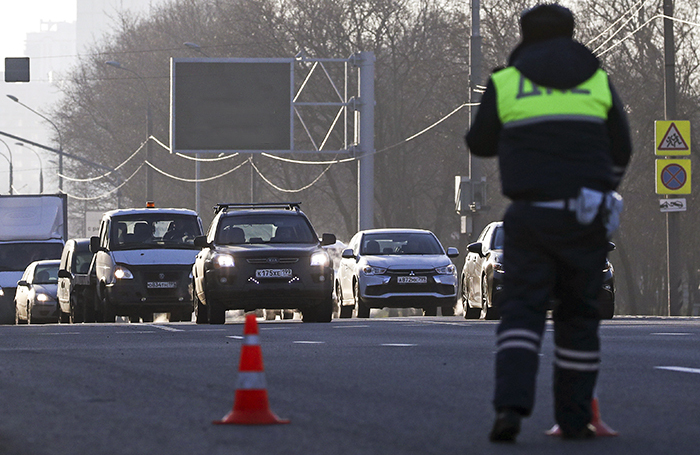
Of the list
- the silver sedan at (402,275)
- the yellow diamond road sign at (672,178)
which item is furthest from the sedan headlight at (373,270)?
the yellow diamond road sign at (672,178)

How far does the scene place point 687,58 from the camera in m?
42.8

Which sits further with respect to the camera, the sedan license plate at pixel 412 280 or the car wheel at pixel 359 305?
the car wheel at pixel 359 305

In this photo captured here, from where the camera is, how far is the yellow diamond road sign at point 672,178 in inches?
1169

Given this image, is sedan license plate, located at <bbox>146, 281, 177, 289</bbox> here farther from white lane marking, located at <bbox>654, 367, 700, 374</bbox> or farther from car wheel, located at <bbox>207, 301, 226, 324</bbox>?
white lane marking, located at <bbox>654, 367, 700, 374</bbox>

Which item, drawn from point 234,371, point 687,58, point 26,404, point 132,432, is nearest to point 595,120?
point 132,432

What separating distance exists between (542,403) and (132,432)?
2283mm

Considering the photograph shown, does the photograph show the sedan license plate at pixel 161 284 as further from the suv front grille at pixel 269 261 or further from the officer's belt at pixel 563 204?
the officer's belt at pixel 563 204

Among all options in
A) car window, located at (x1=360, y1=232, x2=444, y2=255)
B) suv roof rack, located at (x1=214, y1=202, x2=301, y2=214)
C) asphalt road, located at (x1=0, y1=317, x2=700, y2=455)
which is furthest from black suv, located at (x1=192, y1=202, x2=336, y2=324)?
asphalt road, located at (x1=0, y1=317, x2=700, y2=455)

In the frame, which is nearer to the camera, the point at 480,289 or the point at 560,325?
the point at 560,325

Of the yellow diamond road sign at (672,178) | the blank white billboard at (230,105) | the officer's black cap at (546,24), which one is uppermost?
the blank white billboard at (230,105)

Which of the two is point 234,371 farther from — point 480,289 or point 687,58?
point 687,58

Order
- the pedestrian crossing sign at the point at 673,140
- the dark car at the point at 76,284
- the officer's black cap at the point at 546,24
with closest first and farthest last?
the officer's black cap at the point at 546,24 < the dark car at the point at 76,284 < the pedestrian crossing sign at the point at 673,140

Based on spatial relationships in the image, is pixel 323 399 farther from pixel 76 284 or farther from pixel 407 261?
pixel 76 284

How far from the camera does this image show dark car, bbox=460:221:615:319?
22.6m
